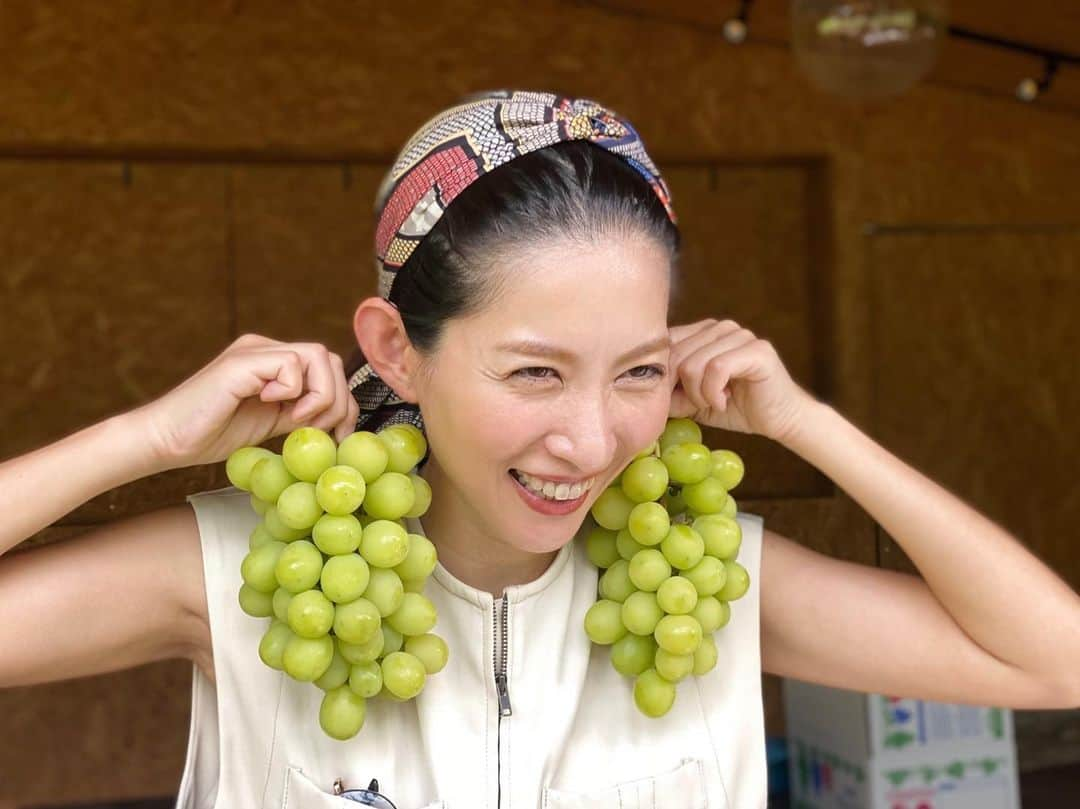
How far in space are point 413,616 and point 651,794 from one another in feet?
1.23

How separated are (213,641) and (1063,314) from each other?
4064 millimetres

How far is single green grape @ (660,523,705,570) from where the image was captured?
155cm

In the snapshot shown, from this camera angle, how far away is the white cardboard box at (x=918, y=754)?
320 cm

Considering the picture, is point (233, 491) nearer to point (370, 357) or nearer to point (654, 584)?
point (370, 357)

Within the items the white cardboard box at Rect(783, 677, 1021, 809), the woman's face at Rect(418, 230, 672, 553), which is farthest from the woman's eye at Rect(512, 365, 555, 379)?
the white cardboard box at Rect(783, 677, 1021, 809)

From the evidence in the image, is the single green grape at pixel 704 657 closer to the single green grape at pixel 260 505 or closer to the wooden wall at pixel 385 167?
the single green grape at pixel 260 505

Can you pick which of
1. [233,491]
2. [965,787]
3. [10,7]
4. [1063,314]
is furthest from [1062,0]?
[233,491]

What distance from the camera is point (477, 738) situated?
154 centimetres

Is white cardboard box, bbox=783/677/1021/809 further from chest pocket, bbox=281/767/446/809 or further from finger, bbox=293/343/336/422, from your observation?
finger, bbox=293/343/336/422

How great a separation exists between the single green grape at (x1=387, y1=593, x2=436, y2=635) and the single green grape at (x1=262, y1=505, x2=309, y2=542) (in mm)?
131

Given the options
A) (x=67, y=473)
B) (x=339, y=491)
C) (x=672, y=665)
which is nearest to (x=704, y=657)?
(x=672, y=665)

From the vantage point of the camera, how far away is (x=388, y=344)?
5.03 feet

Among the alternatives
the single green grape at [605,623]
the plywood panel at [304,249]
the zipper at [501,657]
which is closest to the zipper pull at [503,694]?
the zipper at [501,657]

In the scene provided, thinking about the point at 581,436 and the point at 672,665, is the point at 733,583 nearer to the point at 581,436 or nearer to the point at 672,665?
the point at 672,665
